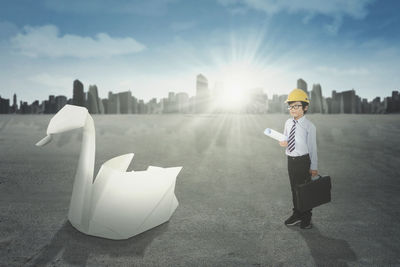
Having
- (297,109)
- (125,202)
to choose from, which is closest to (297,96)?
(297,109)

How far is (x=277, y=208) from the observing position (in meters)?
5.37

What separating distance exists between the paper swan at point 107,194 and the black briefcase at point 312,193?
2.03 m

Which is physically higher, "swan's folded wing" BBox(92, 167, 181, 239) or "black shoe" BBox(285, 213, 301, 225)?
"swan's folded wing" BBox(92, 167, 181, 239)

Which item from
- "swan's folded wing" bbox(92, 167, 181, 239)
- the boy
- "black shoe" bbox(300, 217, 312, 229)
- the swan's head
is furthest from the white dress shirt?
the swan's head

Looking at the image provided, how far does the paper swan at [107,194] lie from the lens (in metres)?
3.91

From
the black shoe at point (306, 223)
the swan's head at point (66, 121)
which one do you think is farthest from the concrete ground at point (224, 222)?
the swan's head at point (66, 121)

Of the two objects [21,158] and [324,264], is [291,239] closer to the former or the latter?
[324,264]

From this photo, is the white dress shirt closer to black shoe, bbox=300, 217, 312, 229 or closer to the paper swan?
black shoe, bbox=300, 217, 312, 229

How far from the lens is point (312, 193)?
13.9 feet

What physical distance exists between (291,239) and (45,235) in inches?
141

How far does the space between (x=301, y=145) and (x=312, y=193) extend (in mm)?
740

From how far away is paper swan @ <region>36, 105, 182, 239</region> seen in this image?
391 cm

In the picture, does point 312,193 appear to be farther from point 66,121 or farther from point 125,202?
point 66,121

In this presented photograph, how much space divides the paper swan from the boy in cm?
204
